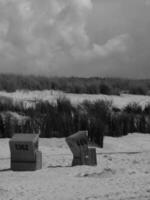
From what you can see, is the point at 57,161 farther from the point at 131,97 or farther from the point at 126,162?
the point at 131,97

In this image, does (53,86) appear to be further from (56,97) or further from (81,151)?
(81,151)

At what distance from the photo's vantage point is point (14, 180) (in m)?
11.6

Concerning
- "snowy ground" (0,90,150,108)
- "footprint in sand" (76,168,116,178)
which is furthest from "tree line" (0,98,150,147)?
"footprint in sand" (76,168,116,178)

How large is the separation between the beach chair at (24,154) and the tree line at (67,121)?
17.7 ft

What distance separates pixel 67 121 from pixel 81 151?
6.11 m

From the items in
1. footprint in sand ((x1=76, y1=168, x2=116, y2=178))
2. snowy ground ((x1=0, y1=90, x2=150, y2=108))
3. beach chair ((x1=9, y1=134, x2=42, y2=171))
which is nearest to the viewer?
footprint in sand ((x1=76, y1=168, x2=116, y2=178))

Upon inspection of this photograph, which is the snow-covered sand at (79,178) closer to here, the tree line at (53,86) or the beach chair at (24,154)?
the beach chair at (24,154)

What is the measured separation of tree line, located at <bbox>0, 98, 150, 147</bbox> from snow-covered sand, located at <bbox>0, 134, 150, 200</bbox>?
1.40 meters

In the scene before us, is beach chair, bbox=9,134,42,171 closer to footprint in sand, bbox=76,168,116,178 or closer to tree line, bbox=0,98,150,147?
footprint in sand, bbox=76,168,116,178

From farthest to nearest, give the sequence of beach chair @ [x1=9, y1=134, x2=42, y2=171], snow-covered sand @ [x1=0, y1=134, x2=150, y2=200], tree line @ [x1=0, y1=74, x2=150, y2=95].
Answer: tree line @ [x1=0, y1=74, x2=150, y2=95]
beach chair @ [x1=9, y1=134, x2=42, y2=171]
snow-covered sand @ [x1=0, y1=134, x2=150, y2=200]

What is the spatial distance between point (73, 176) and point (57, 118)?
797 centimetres

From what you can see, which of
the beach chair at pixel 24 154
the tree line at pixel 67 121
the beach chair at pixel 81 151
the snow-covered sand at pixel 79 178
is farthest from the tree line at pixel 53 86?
the beach chair at pixel 24 154

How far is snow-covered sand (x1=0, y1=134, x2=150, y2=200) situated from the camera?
9.77 meters

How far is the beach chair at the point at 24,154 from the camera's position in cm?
1311
